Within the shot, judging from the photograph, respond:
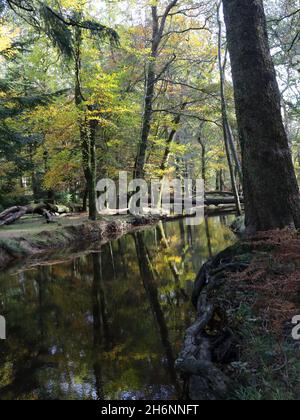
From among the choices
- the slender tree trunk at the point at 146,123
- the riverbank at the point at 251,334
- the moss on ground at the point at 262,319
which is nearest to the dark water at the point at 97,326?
the riverbank at the point at 251,334

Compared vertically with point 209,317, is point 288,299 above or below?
above

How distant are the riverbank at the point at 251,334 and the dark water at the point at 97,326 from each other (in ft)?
1.98

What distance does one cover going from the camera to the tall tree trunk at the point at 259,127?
15.3 feet

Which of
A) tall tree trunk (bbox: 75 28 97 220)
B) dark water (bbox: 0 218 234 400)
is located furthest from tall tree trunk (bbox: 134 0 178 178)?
dark water (bbox: 0 218 234 400)

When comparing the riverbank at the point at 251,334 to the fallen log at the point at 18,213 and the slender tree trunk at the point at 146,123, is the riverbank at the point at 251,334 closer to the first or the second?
the fallen log at the point at 18,213

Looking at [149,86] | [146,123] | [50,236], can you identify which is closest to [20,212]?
[50,236]

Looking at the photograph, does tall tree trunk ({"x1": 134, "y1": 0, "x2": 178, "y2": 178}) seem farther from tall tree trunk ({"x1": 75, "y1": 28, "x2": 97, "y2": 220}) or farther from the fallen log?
the fallen log

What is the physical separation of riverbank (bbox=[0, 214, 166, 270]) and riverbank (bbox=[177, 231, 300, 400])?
7043 millimetres

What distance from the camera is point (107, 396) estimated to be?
331 cm

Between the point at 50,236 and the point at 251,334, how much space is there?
8995 millimetres
